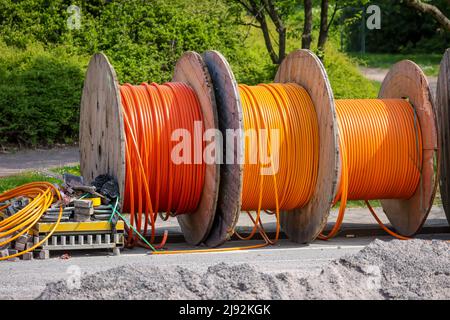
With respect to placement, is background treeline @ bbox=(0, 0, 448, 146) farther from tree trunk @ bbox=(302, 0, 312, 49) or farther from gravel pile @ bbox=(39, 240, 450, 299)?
gravel pile @ bbox=(39, 240, 450, 299)

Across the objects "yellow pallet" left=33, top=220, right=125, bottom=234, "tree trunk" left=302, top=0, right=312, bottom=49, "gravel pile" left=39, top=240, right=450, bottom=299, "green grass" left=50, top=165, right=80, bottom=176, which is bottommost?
"green grass" left=50, top=165, right=80, bottom=176

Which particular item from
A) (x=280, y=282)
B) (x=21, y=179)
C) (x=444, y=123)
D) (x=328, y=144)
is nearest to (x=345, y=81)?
(x=21, y=179)

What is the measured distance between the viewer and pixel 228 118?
851 cm

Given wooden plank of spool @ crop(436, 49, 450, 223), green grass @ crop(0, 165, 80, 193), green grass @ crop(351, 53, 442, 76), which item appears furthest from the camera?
green grass @ crop(351, 53, 442, 76)

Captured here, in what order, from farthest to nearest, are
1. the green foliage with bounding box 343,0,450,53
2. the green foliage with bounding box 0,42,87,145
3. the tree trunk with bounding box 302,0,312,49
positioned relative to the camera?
1. the green foliage with bounding box 343,0,450,53
2. the green foliage with bounding box 0,42,87,145
3. the tree trunk with bounding box 302,0,312,49

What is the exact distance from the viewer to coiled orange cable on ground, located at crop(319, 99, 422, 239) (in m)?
8.99

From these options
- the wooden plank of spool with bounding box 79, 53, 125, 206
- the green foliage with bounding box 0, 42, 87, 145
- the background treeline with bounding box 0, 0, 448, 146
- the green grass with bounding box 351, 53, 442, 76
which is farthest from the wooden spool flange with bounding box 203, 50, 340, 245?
the green grass with bounding box 351, 53, 442, 76

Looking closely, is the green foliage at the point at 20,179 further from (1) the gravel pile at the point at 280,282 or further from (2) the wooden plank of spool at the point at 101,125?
(1) the gravel pile at the point at 280,282

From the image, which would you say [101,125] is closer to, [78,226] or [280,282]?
[78,226]

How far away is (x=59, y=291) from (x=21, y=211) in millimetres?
2246

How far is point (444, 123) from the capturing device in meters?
9.65

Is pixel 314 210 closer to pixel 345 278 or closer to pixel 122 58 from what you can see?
pixel 345 278

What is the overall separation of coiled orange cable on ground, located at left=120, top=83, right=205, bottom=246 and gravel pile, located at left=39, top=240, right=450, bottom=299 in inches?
80.3
